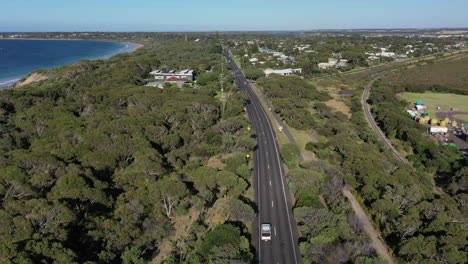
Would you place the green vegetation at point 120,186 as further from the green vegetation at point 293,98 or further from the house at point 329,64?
the house at point 329,64

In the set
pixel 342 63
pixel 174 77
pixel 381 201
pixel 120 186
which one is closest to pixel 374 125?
Answer: pixel 381 201

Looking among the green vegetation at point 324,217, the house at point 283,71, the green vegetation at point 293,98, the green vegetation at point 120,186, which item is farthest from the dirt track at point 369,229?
the house at point 283,71

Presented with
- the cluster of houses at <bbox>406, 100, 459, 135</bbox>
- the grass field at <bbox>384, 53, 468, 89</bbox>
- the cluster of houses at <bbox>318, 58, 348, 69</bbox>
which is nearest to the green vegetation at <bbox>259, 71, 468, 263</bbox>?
the cluster of houses at <bbox>406, 100, 459, 135</bbox>

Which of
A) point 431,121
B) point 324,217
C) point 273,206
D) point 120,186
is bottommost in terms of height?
point 273,206

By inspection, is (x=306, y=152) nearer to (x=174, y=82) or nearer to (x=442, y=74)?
(x=174, y=82)

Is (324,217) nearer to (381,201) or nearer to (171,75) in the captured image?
(381,201)
